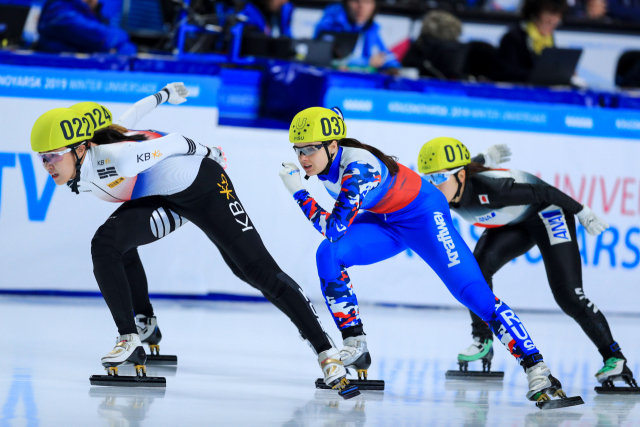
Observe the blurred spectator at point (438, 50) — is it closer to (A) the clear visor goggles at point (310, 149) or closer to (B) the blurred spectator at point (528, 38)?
(B) the blurred spectator at point (528, 38)

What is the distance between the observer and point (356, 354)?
4109 millimetres

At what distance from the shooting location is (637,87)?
9117 millimetres

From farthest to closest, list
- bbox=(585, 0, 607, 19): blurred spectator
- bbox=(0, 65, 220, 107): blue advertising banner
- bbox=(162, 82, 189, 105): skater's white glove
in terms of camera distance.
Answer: bbox=(585, 0, 607, 19): blurred spectator, bbox=(0, 65, 220, 107): blue advertising banner, bbox=(162, 82, 189, 105): skater's white glove

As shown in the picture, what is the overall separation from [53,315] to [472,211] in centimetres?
325

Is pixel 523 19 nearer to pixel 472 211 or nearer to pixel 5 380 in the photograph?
pixel 472 211

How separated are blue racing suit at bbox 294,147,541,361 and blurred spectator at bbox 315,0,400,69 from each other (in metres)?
4.48

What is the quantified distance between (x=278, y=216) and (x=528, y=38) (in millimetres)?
3946

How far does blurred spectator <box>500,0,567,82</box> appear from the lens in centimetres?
847

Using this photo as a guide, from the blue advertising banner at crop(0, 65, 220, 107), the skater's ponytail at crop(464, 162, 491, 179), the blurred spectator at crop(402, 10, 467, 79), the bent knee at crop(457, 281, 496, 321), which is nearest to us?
the bent knee at crop(457, 281, 496, 321)

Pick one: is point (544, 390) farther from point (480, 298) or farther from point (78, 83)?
point (78, 83)

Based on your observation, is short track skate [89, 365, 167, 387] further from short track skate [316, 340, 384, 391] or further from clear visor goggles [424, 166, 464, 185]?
clear visor goggles [424, 166, 464, 185]

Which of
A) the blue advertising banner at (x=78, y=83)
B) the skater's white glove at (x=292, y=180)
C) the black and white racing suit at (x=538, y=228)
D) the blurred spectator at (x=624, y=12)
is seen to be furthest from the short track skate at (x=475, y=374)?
the blurred spectator at (x=624, y=12)

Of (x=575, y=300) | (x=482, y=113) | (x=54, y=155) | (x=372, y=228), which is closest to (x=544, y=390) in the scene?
(x=575, y=300)

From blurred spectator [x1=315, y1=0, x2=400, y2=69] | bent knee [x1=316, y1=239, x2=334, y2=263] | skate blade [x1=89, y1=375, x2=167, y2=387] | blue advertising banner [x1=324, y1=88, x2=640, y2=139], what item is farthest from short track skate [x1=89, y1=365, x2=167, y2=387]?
blurred spectator [x1=315, y1=0, x2=400, y2=69]
